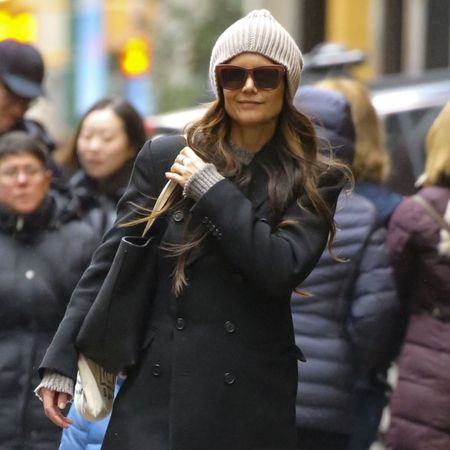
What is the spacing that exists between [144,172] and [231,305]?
1.66 feet

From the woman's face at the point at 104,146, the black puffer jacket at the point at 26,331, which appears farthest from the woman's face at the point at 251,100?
the woman's face at the point at 104,146

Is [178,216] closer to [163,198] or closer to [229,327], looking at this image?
[163,198]

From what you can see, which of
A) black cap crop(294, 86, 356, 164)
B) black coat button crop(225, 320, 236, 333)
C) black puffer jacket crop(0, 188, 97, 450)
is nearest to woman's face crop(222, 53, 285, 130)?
black coat button crop(225, 320, 236, 333)

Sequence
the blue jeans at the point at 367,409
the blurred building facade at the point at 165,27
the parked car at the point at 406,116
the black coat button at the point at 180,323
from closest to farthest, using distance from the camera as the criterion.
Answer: the black coat button at the point at 180,323 < the blue jeans at the point at 367,409 < the parked car at the point at 406,116 < the blurred building facade at the point at 165,27

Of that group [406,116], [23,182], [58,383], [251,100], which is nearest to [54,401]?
[58,383]

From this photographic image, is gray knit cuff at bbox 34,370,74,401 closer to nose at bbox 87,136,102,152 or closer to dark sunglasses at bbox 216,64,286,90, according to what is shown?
dark sunglasses at bbox 216,64,286,90

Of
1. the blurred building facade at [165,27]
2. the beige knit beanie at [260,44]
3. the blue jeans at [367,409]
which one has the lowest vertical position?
the blurred building facade at [165,27]

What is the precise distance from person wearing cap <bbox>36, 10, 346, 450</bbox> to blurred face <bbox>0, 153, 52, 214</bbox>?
200 cm

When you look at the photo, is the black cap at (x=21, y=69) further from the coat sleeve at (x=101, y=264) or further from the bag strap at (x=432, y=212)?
the coat sleeve at (x=101, y=264)

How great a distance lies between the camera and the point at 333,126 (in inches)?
274

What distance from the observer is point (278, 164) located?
204 inches

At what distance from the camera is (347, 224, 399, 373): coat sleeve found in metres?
6.82

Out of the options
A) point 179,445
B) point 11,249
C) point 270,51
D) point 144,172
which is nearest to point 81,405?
point 179,445

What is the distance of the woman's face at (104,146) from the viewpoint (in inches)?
325
